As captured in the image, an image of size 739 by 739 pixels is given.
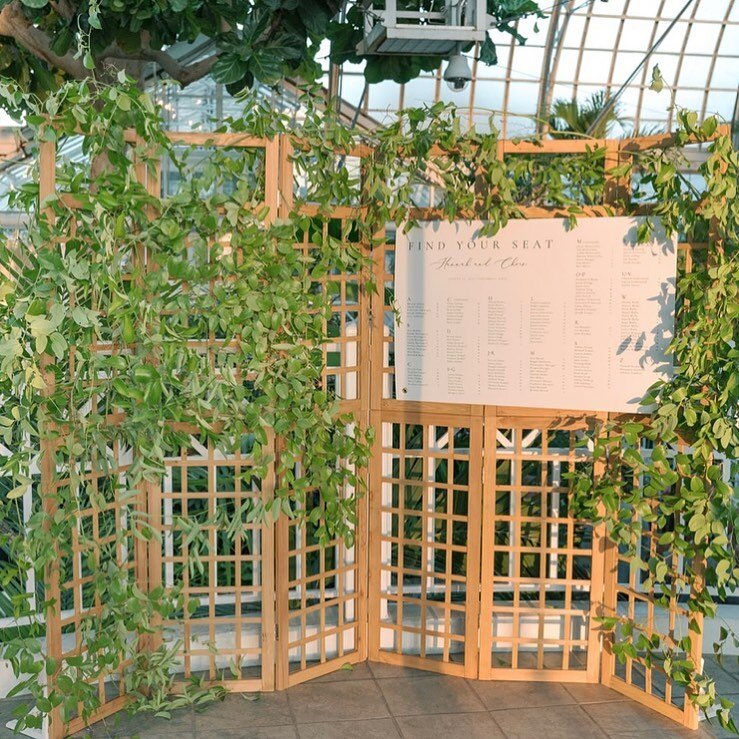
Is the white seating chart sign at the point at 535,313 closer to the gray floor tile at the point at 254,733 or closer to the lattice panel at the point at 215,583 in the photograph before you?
the lattice panel at the point at 215,583

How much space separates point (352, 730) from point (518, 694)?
2.43ft

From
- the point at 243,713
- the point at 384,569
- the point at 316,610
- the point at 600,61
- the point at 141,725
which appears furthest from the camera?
the point at 600,61

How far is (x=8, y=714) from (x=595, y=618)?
2316 mm

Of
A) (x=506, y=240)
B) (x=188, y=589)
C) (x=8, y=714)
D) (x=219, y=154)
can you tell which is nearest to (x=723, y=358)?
(x=506, y=240)

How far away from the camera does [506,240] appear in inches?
155

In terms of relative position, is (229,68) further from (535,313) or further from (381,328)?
(535,313)

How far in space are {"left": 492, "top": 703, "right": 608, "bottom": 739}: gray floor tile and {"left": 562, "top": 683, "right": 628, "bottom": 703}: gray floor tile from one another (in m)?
0.09

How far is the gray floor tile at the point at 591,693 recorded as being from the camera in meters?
3.92

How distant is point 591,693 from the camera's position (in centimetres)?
398

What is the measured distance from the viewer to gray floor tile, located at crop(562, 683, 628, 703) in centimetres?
392

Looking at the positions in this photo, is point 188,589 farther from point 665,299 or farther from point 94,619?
point 665,299

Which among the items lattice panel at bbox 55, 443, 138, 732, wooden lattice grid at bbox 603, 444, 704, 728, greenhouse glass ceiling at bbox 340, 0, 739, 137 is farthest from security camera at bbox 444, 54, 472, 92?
greenhouse glass ceiling at bbox 340, 0, 739, 137

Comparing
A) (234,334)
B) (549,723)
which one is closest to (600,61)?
(234,334)

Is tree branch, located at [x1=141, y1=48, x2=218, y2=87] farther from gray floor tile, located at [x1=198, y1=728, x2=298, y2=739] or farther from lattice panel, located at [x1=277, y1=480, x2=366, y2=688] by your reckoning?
gray floor tile, located at [x1=198, y1=728, x2=298, y2=739]
